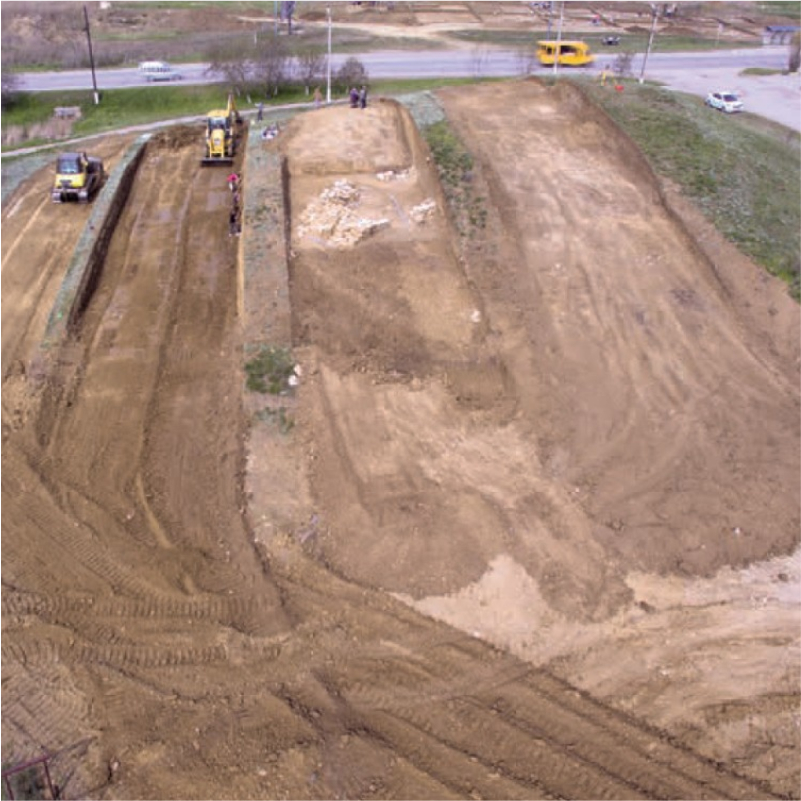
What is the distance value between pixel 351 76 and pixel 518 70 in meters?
10.9

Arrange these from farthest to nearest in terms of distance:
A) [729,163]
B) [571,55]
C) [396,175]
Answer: [571,55], [729,163], [396,175]

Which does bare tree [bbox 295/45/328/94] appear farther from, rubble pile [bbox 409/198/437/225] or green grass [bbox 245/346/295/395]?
green grass [bbox 245/346/295/395]

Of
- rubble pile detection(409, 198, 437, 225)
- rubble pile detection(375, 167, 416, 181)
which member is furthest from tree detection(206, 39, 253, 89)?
rubble pile detection(409, 198, 437, 225)

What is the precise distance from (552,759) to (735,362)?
1168cm

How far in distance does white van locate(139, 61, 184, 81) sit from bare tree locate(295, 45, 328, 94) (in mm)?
7724

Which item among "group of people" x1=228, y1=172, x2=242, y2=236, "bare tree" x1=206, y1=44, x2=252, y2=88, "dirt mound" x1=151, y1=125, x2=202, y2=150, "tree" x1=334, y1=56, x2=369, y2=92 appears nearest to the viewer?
"group of people" x1=228, y1=172, x2=242, y2=236

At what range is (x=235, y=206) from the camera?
26.2m

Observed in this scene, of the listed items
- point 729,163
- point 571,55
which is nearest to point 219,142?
point 729,163

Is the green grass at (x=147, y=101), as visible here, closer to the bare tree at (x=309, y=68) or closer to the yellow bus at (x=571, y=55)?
the bare tree at (x=309, y=68)

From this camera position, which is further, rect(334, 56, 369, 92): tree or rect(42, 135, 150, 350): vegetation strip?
rect(334, 56, 369, 92): tree

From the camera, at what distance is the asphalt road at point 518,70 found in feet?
135

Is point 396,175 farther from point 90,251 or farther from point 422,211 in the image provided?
point 90,251

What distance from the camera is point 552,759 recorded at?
10.8 meters

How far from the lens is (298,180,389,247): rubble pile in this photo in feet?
74.7
